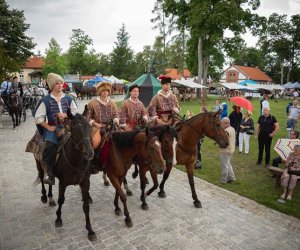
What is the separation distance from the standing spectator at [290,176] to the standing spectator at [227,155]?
1417mm

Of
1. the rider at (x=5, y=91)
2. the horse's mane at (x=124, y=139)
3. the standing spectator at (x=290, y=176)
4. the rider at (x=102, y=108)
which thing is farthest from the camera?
the rider at (x=5, y=91)

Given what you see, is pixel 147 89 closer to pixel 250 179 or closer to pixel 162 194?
pixel 250 179

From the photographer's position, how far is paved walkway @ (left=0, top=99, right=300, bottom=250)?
446 centimetres

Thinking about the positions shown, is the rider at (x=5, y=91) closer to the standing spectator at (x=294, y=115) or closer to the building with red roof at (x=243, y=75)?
the standing spectator at (x=294, y=115)

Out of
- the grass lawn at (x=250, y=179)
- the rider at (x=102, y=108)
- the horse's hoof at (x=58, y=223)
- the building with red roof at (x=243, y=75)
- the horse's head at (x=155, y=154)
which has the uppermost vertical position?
the building with red roof at (x=243, y=75)

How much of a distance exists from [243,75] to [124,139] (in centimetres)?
7588

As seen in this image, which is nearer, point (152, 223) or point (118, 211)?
point (152, 223)

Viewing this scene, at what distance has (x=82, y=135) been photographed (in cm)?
400

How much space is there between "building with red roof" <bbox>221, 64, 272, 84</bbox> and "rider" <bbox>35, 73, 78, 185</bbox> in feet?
246

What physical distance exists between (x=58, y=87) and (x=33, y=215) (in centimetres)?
267

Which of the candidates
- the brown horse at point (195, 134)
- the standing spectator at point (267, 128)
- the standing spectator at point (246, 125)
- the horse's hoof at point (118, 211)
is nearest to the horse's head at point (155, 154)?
the brown horse at point (195, 134)

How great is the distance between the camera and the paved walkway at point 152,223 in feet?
14.6

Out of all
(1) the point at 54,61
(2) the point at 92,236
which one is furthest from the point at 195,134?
(1) the point at 54,61

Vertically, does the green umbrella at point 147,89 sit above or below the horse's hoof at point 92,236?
above
